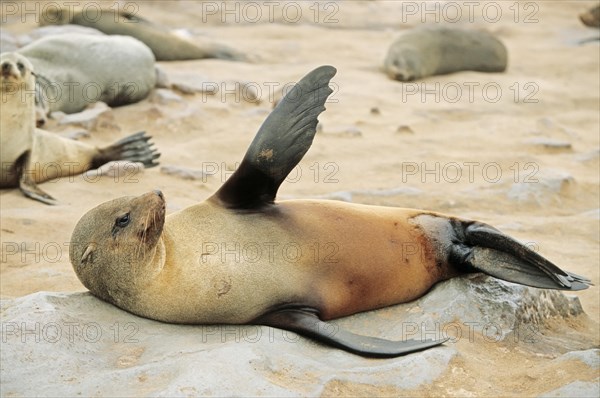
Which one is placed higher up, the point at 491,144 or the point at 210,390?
the point at 210,390

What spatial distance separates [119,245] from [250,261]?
1.55ft

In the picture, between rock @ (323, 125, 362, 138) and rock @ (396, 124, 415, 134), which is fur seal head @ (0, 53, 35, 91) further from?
rock @ (396, 124, 415, 134)

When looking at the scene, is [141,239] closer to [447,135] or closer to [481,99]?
[447,135]

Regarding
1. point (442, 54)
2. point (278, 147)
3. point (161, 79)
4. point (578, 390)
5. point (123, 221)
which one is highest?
point (278, 147)

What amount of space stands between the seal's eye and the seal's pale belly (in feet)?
0.53

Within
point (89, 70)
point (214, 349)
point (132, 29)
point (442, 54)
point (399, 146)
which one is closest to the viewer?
point (214, 349)

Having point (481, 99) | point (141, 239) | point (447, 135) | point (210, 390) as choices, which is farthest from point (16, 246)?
point (481, 99)

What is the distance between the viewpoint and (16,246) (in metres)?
4.30

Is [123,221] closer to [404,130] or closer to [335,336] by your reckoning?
[335,336]

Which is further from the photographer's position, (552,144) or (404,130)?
(404,130)

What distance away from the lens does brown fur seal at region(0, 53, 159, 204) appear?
5496 mm

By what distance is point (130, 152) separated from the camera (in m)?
6.14

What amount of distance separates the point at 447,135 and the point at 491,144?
41 cm

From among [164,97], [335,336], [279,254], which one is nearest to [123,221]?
[279,254]
